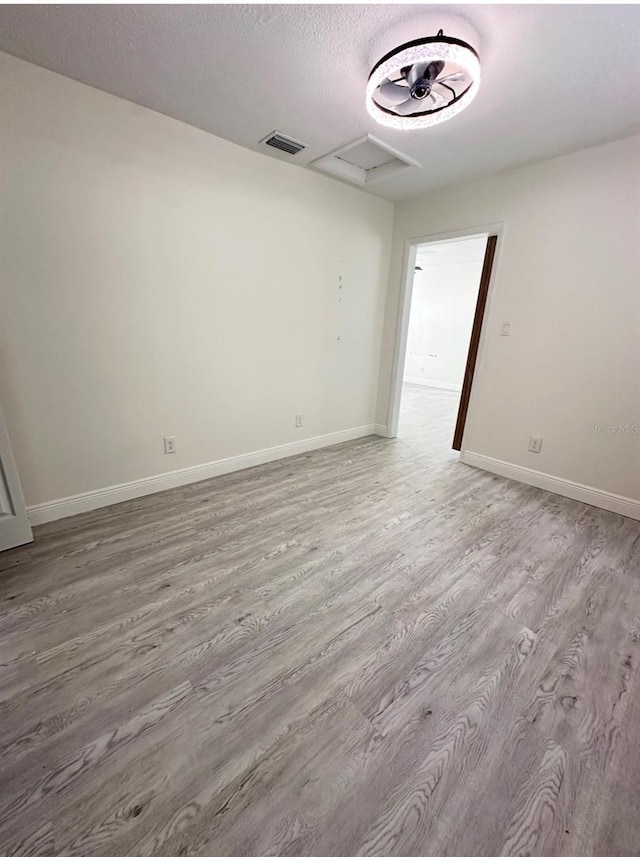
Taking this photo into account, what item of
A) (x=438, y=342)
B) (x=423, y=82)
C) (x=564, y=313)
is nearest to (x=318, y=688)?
(x=423, y=82)

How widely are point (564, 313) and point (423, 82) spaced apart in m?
1.84

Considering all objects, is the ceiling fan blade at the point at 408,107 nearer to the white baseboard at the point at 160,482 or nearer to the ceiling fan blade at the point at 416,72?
the ceiling fan blade at the point at 416,72

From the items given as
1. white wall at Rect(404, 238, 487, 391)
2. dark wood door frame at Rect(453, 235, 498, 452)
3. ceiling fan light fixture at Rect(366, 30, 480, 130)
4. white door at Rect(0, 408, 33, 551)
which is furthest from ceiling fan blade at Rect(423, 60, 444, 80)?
white wall at Rect(404, 238, 487, 391)

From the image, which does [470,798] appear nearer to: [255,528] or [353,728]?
[353,728]

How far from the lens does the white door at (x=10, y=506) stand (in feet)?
5.80

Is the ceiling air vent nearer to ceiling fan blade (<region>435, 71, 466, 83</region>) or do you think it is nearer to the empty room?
the empty room

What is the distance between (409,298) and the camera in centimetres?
364

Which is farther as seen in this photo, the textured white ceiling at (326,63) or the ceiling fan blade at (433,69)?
the ceiling fan blade at (433,69)

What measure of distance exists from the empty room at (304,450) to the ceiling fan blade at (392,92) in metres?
0.02

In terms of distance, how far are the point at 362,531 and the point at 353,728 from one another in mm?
1121

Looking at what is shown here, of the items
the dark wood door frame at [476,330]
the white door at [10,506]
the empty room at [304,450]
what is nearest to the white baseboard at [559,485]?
the empty room at [304,450]

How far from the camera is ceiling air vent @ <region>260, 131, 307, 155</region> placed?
229cm

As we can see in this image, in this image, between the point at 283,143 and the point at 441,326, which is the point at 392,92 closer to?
the point at 283,143

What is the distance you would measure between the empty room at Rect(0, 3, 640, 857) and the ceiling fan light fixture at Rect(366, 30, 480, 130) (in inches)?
0.5
